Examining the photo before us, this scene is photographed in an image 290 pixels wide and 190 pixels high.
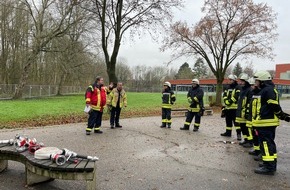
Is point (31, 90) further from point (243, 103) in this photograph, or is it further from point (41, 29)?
point (243, 103)

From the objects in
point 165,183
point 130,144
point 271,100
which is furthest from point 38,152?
point 271,100

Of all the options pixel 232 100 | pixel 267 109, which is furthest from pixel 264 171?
pixel 232 100

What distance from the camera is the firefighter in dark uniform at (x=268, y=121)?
231 inches

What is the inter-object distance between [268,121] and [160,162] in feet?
8.48

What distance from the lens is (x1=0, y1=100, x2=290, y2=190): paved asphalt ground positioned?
499cm

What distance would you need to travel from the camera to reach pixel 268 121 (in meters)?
5.98

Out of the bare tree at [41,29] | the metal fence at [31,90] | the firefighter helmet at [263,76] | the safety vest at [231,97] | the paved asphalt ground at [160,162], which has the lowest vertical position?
the paved asphalt ground at [160,162]

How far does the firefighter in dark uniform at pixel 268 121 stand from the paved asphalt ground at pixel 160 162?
11.1 inches

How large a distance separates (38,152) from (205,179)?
314 cm

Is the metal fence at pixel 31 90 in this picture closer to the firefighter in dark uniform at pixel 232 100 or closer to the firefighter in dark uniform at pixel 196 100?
the firefighter in dark uniform at pixel 196 100

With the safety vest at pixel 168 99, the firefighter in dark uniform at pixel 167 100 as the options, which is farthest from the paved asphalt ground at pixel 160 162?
the safety vest at pixel 168 99

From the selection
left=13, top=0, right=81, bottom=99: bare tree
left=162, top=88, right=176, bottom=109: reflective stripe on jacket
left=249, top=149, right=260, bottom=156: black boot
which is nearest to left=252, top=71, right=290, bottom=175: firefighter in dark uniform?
left=249, top=149, right=260, bottom=156: black boot

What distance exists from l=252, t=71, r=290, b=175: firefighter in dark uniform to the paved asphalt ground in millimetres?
281

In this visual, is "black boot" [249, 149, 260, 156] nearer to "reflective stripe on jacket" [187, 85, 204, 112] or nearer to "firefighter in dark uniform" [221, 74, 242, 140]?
"firefighter in dark uniform" [221, 74, 242, 140]
